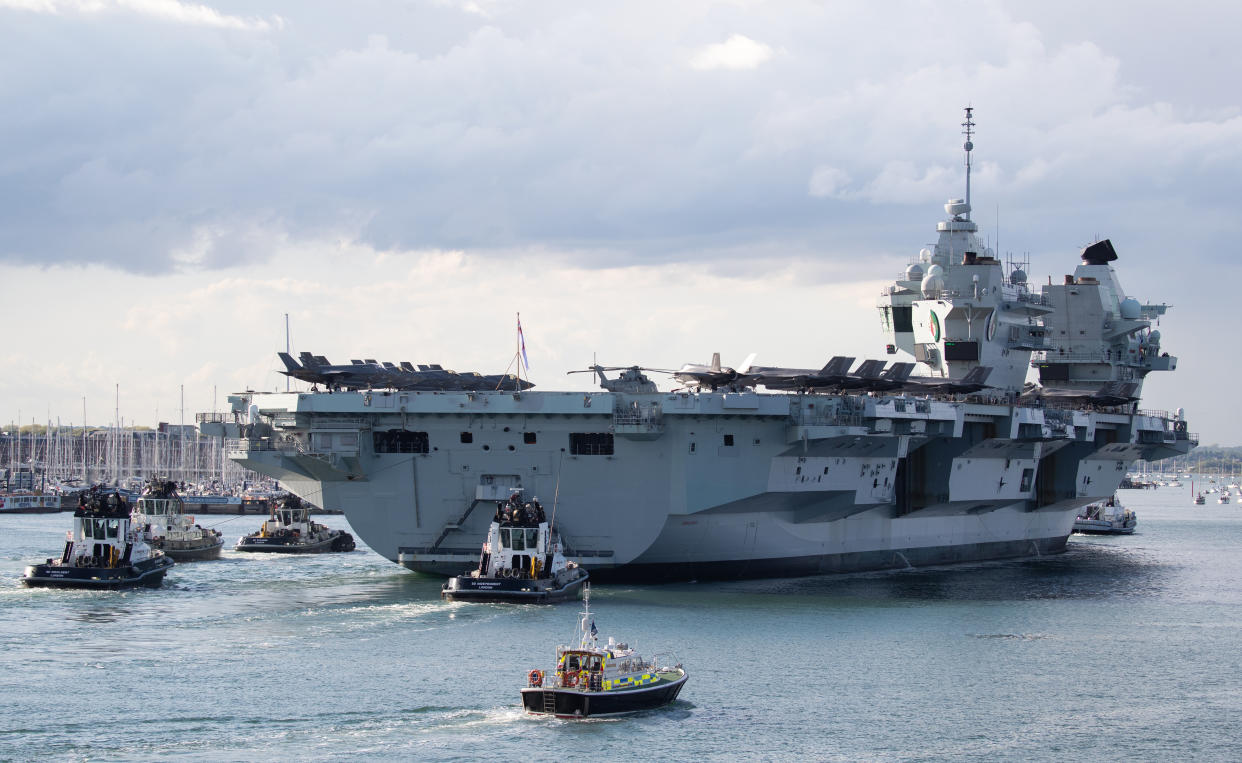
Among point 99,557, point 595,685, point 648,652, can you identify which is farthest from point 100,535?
point 595,685

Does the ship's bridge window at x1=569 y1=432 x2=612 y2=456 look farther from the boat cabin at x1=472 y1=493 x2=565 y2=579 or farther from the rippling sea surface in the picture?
the rippling sea surface

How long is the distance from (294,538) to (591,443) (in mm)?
22056

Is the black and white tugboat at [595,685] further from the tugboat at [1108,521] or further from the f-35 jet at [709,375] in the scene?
the tugboat at [1108,521]

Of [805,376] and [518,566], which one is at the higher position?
[805,376]

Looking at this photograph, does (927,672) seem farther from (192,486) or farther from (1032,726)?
(192,486)

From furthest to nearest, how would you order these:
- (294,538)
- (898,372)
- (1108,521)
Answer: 1. (1108,521)
2. (294,538)
3. (898,372)

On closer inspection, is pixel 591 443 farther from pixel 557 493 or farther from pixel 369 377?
pixel 369 377

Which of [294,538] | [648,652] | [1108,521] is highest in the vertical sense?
[294,538]

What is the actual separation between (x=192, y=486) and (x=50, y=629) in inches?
3091

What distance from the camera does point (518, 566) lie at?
32.0 m

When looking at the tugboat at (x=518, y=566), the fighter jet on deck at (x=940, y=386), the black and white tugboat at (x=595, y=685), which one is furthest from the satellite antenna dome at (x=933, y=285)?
the black and white tugboat at (x=595, y=685)

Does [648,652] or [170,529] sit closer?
[648,652]

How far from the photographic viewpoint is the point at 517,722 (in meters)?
20.8

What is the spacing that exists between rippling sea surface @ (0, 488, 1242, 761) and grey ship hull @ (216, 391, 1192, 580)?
114 centimetres
